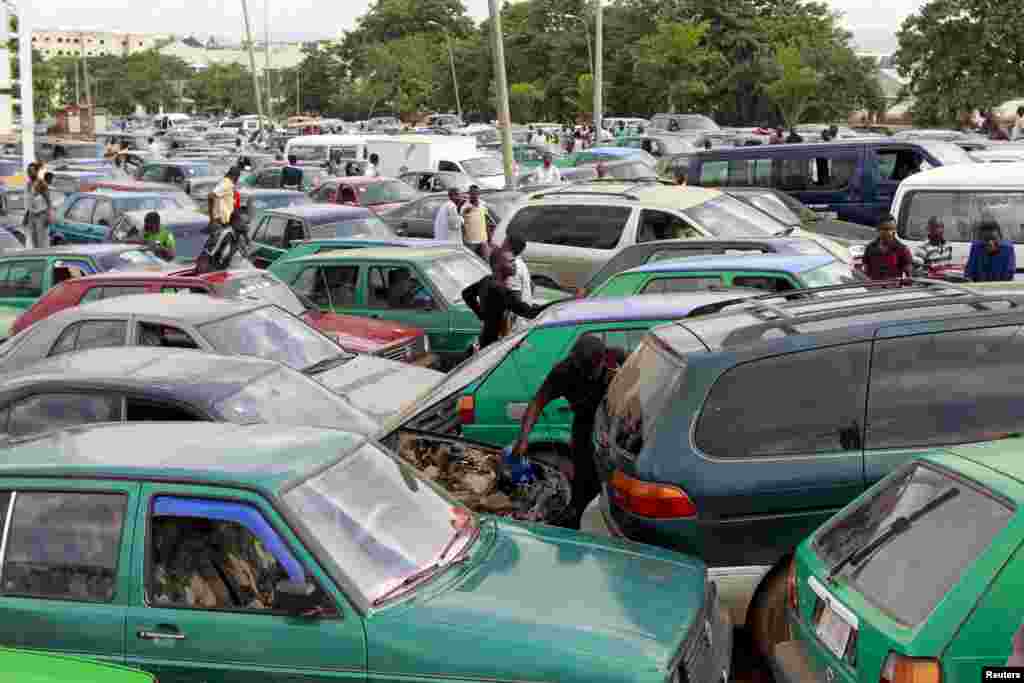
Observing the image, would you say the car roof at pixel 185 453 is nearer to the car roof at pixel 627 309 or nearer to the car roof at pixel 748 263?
the car roof at pixel 627 309

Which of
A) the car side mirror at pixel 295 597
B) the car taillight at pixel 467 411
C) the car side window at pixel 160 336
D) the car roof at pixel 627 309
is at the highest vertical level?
the car roof at pixel 627 309

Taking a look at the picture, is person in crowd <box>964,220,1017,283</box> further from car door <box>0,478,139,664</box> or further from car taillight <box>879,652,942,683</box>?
car door <box>0,478,139,664</box>

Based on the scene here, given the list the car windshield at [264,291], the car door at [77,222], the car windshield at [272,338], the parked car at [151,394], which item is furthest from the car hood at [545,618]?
the car door at [77,222]

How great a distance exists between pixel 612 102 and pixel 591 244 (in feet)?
171

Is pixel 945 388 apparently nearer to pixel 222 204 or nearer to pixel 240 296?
pixel 240 296

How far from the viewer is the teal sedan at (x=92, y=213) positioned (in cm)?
2238

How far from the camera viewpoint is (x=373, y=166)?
33.7 metres

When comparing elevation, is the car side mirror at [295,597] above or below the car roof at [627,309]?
Answer: below

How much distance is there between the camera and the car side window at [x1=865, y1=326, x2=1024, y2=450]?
617 centimetres

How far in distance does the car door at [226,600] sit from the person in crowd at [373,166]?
2701 centimetres

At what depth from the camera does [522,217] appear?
16.7 meters

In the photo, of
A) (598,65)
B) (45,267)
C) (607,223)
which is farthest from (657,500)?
(598,65)

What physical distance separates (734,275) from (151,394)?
4.43 metres

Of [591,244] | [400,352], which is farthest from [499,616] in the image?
[591,244]
